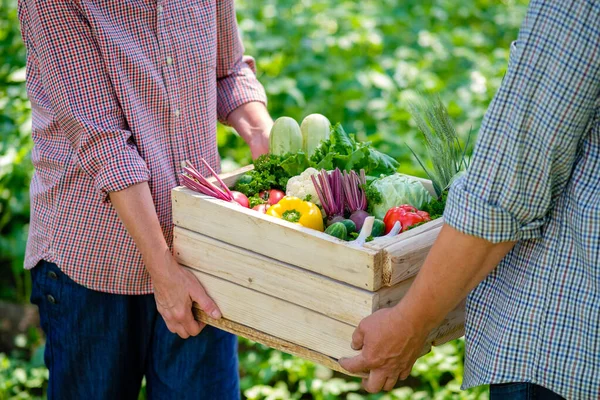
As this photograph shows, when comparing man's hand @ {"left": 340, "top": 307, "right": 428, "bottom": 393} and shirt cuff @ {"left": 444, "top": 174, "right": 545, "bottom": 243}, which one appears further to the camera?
man's hand @ {"left": 340, "top": 307, "right": 428, "bottom": 393}

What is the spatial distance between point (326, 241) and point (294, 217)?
7.9 inches

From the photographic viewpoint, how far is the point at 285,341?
2070mm

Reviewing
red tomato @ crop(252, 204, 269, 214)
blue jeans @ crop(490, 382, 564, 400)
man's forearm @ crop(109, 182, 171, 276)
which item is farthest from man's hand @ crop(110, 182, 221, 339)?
blue jeans @ crop(490, 382, 564, 400)

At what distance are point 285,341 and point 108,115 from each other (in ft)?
2.63

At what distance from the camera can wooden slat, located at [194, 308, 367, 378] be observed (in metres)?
2.00

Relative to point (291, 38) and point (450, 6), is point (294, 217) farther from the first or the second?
point (450, 6)

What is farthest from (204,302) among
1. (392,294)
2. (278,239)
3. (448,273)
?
(448,273)

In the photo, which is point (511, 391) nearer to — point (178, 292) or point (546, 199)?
point (546, 199)

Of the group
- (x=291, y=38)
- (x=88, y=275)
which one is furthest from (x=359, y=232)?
(x=291, y=38)

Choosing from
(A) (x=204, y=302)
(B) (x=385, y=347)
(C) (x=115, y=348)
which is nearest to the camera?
(B) (x=385, y=347)

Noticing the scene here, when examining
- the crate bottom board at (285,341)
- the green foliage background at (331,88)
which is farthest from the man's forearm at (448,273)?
the green foliage background at (331,88)

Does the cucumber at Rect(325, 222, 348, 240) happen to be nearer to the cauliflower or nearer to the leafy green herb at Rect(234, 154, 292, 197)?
the cauliflower

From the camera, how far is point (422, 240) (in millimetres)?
1928

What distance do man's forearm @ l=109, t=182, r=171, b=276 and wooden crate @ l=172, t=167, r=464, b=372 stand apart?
2.6 inches
